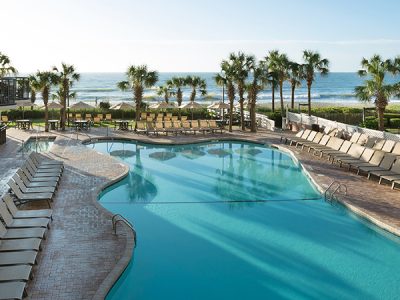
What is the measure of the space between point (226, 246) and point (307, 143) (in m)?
12.7

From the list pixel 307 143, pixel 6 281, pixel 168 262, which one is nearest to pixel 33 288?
pixel 6 281

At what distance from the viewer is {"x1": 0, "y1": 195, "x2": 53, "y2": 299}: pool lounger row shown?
22.6 ft

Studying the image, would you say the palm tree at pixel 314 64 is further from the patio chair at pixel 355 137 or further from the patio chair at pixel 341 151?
the patio chair at pixel 341 151

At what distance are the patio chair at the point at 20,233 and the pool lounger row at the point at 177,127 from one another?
59.6 ft

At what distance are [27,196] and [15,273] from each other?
4.98m

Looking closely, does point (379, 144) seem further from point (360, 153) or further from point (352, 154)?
point (360, 153)

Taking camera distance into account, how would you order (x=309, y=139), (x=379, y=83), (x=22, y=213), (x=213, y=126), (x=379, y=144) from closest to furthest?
(x=22, y=213) → (x=379, y=144) → (x=379, y=83) → (x=309, y=139) → (x=213, y=126)

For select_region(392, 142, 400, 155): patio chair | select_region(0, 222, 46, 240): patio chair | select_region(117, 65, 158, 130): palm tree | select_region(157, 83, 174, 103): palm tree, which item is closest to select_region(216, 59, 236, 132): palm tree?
select_region(117, 65, 158, 130): palm tree

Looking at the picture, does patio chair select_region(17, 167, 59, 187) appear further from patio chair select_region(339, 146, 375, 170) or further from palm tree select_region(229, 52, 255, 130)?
palm tree select_region(229, 52, 255, 130)

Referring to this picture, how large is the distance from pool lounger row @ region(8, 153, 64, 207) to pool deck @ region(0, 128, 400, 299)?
409 mm

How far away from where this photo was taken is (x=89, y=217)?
11.3 meters

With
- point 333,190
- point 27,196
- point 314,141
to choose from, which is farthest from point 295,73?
point 27,196

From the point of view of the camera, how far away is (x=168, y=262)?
9.34 meters

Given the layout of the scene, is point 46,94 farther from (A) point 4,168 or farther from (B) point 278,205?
(B) point 278,205
